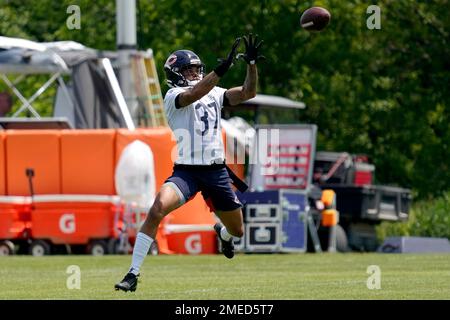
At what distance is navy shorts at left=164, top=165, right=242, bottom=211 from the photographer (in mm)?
13391

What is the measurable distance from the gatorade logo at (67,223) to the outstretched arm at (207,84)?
34.5ft

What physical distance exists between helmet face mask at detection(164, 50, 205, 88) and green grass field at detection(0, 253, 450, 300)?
1.92 meters

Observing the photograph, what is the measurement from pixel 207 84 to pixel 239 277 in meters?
4.11

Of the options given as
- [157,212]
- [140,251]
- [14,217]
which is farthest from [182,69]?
[14,217]

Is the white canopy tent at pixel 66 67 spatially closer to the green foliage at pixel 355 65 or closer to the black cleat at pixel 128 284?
the green foliage at pixel 355 65

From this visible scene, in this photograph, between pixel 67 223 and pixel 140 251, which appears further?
pixel 67 223

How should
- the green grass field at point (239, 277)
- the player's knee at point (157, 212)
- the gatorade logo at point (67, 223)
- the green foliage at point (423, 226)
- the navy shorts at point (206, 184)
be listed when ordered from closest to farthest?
the player's knee at point (157, 212), the navy shorts at point (206, 184), the green grass field at point (239, 277), the gatorade logo at point (67, 223), the green foliage at point (423, 226)

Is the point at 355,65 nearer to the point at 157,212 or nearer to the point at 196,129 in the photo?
the point at 196,129

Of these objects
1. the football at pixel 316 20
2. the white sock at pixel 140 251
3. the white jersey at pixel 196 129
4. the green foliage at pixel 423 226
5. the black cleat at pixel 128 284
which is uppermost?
the football at pixel 316 20

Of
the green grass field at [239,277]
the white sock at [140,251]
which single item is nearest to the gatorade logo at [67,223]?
the green grass field at [239,277]

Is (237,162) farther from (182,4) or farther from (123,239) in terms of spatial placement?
(182,4)

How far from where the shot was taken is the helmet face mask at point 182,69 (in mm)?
13602

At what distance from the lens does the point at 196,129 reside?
44.4 feet
